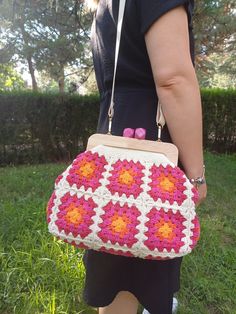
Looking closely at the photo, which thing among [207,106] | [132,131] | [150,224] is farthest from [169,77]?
[207,106]

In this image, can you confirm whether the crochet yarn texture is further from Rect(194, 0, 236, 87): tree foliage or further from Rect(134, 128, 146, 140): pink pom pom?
Rect(194, 0, 236, 87): tree foliage

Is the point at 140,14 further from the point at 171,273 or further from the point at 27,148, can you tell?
the point at 27,148

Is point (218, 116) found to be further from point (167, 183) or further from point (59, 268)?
point (167, 183)

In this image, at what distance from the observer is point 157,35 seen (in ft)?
3.40

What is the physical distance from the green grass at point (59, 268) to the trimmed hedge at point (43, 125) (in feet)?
8.51

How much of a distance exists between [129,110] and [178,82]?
0.20 m

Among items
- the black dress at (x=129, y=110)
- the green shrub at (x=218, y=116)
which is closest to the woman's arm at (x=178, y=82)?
the black dress at (x=129, y=110)

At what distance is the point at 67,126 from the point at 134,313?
17.6ft

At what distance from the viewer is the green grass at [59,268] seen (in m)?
2.22

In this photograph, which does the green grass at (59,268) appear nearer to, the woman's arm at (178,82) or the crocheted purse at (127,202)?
the crocheted purse at (127,202)

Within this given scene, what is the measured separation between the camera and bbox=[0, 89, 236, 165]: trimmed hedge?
6266 millimetres

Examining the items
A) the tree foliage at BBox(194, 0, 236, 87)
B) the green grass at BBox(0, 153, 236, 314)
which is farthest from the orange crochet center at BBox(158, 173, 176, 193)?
the tree foliage at BBox(194, 0, 236, 87)

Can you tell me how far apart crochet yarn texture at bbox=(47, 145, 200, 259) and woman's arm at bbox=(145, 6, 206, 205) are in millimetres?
124

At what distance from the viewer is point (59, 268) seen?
8.17 ft
